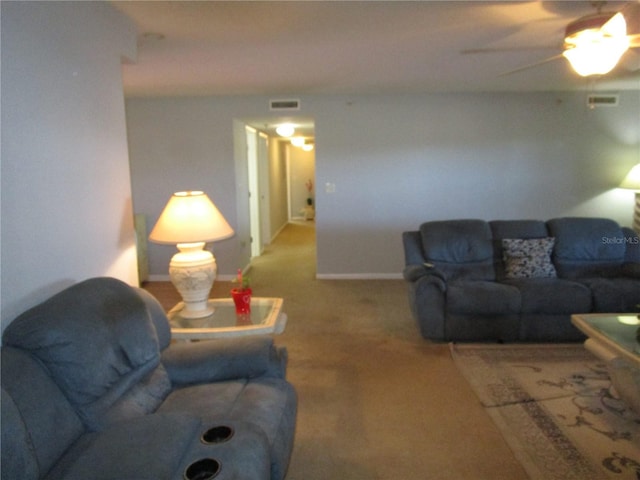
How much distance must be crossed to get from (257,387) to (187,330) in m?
0.70

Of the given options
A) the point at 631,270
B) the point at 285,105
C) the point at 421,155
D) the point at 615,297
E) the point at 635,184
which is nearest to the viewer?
the point at 615,297

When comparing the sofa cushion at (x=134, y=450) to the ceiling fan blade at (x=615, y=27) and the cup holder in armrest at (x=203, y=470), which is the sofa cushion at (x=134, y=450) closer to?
the cup holder in armrest at (x=203, y=470)

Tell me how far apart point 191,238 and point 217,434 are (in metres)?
1.27

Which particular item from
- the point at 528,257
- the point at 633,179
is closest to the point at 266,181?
the point at 528,257

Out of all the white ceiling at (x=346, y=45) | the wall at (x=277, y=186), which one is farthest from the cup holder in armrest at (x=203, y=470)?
the wall at (x=277, y=186)

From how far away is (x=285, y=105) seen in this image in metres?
5.44

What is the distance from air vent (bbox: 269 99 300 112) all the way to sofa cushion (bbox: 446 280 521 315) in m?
3.09

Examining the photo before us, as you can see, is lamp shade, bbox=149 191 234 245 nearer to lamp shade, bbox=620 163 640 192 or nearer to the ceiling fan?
the ceiling fan

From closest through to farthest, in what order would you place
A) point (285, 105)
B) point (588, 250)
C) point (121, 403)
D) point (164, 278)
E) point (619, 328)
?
point (121, 403) < point (619, 328) < point (588, 250) < point (285, 105) < point (164, 278)

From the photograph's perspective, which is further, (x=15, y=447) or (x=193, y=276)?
(x=193, y=276)

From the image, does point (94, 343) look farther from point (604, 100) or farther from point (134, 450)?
point (604, 100)

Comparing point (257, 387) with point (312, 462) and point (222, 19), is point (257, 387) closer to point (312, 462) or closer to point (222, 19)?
point (312, 462)

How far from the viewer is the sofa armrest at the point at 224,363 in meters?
2.15

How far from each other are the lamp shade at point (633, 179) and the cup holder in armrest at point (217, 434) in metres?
5.59
